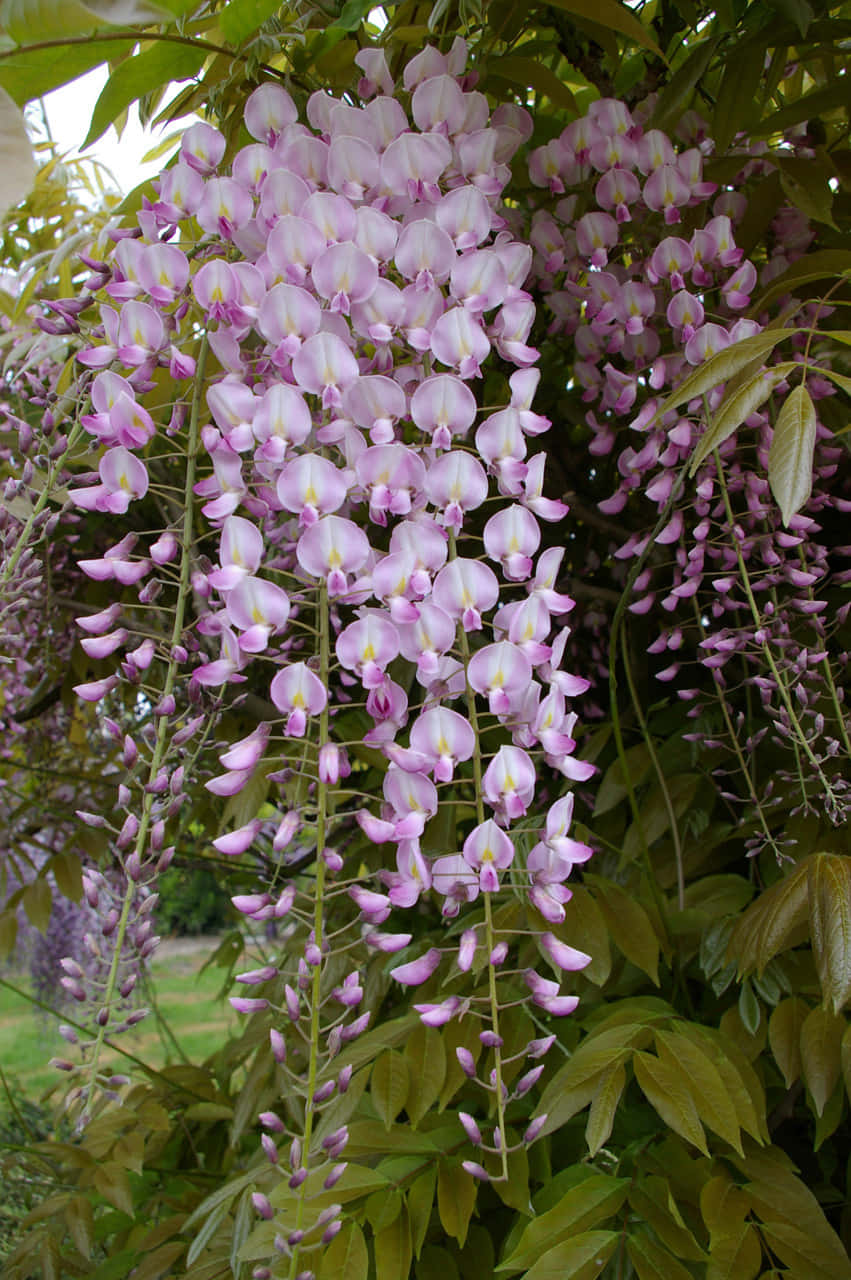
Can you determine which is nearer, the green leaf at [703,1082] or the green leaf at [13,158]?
the green leaf at [13,158]

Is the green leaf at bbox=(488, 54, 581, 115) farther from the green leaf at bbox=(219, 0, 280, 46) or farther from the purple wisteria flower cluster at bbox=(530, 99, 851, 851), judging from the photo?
the green leaf at bbox=(219, 0, 280, 46)

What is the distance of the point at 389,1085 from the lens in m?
0.72

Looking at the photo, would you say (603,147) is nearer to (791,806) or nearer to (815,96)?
(815,96)

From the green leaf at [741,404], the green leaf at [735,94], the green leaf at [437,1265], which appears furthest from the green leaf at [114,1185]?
the green leaf at [735,94]

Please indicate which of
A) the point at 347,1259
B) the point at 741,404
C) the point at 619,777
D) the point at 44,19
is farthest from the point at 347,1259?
the point at 44,19

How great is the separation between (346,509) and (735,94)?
1.57 feet

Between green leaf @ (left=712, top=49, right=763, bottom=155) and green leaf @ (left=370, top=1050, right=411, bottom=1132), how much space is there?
2.49 ft

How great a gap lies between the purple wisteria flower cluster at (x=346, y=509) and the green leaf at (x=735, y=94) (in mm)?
238

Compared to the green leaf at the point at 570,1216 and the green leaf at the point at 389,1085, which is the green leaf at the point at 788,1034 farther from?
the green leaf at the point at 389,1085

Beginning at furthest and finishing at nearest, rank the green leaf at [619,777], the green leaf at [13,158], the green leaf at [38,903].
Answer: the green leaf at [38,903]
the green leaf at [619,777]
the green leaf at [13,158]

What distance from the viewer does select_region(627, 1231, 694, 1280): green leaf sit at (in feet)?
2.02

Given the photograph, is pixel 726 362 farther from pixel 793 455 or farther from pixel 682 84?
pixel 682 84

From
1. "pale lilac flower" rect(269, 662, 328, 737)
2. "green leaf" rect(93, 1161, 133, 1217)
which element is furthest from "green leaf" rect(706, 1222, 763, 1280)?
"green leaf" rect(93, 1161, 133, 1217)

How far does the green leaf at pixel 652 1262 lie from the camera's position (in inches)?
24.2
